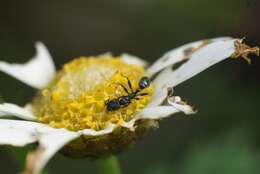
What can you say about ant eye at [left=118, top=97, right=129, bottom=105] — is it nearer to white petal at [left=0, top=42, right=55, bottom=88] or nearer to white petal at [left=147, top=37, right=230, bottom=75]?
white petal at [left=147, top=37, right=230, bottom=75]

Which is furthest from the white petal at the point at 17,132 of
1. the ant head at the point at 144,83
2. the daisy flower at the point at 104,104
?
the ant head at the point at 144,83

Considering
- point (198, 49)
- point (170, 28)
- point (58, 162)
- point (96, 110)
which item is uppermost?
point (170, 28)

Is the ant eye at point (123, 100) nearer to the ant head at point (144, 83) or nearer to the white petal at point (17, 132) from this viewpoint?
the ant head at point (144, 83)

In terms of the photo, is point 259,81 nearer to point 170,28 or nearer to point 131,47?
point 170,28

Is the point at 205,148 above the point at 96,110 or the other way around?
above

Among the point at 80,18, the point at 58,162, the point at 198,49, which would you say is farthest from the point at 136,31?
the point at 198,49

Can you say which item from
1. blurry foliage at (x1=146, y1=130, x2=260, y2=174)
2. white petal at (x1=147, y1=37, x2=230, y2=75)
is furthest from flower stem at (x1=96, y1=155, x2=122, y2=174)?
blurry foliage at (x1=146, y1=130, x2=260, y2=174)


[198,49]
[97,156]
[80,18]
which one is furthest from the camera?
[80,18]
